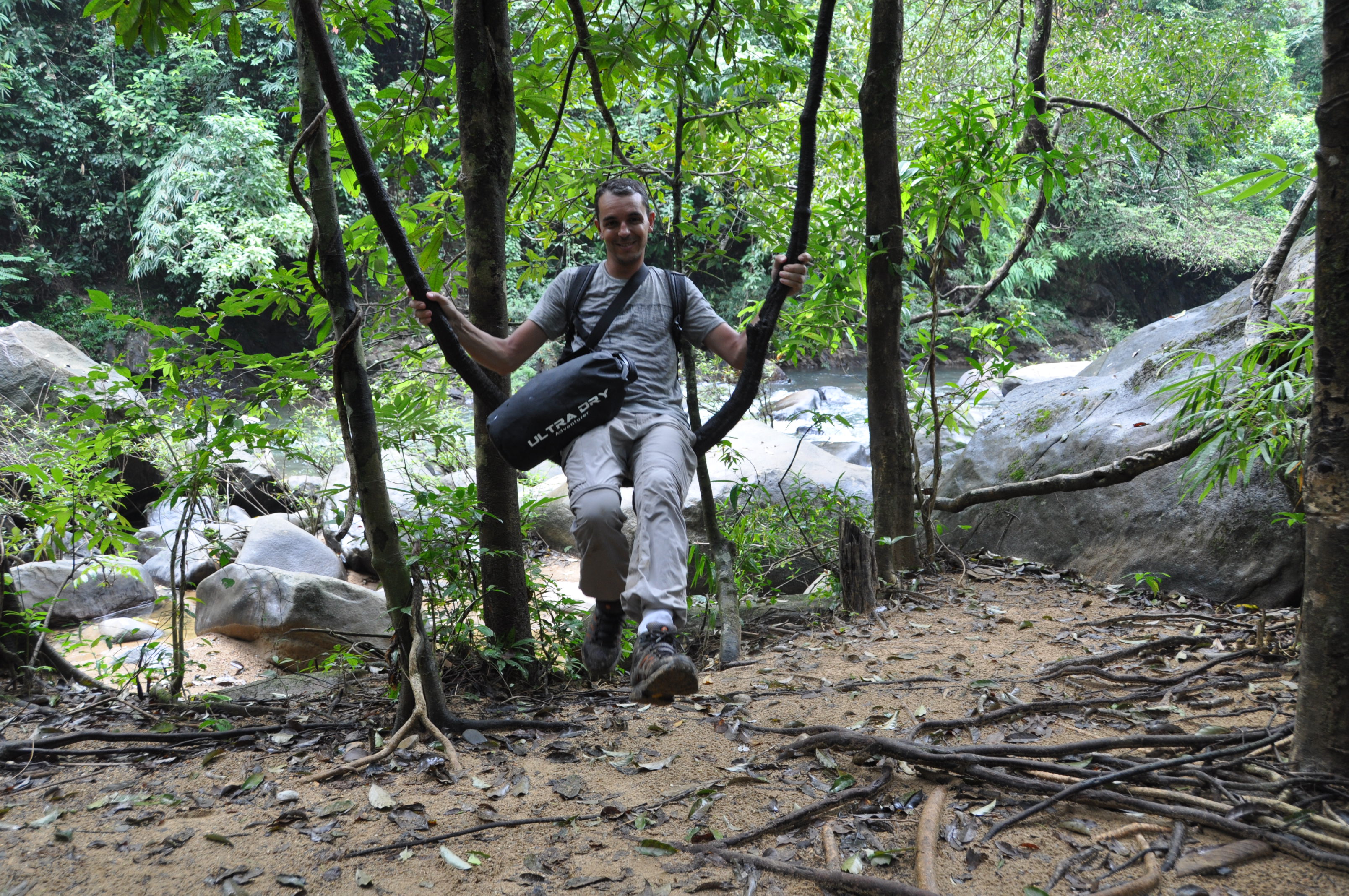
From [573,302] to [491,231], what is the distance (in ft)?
1.38

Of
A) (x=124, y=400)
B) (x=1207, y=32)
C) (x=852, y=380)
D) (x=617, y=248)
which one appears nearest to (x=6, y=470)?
(x=124, y=400)

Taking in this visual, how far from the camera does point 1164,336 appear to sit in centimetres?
601

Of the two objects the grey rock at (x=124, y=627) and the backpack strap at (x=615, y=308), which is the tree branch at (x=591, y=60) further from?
the grey rock at (x=124, y=627)

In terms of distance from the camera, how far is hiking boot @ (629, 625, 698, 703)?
2355 mm

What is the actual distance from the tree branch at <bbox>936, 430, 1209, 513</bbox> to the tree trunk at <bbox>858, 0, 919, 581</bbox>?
55 centimetres

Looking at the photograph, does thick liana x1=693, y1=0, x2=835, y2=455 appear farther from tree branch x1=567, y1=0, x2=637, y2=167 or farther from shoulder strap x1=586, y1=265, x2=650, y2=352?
tree branch x1=567, y1=0, x2=637, y2=167

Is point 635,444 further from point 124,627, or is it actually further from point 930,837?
point 124,627

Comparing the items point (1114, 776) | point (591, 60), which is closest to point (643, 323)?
point (591, 60)

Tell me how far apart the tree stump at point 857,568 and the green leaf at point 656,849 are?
260cm

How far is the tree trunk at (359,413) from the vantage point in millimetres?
2371

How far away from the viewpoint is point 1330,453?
167cm

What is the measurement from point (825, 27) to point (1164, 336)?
4772 mm

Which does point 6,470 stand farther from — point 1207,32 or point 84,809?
point 1207,32

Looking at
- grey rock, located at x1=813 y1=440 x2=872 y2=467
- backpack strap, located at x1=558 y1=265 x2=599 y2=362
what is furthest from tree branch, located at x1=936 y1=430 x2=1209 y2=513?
grey rock, located at x1=813 y1=440 x2=872 y2=467
